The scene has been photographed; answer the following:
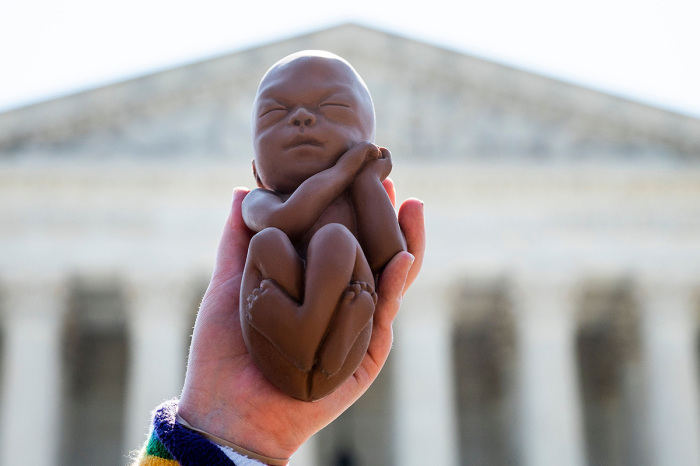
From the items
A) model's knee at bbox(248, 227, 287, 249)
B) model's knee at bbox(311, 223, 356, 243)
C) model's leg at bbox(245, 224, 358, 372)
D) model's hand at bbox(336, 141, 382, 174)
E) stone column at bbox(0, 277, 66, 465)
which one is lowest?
stone column at bbox(0, 277, 66, 465)

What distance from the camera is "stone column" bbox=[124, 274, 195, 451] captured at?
2525 cm

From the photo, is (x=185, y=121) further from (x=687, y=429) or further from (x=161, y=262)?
(x=687, y=429)

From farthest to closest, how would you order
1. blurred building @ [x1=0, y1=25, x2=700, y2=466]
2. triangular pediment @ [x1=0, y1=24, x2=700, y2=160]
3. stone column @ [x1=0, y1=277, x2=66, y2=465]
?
triangular pediment @ [x1=0, y1=24, x2=700, y2=160], blurred building @ [x1=0, y1=25, x2=700, y2=466], stone column @ [x1=0, y1=277, x2=66, y2=465]

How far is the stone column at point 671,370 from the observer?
2577cm

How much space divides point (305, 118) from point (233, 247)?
2.25 ft

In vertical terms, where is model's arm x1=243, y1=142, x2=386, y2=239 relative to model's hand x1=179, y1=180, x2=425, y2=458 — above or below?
above

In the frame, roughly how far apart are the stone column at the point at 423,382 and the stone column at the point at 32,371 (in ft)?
36.0

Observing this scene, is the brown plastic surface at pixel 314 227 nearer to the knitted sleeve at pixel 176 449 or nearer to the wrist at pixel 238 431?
the wrist at pixel 238 431

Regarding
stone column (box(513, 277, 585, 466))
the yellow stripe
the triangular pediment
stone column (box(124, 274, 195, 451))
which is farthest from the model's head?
the triangular pediment

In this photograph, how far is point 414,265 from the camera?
377 centimetres

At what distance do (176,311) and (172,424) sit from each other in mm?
24046

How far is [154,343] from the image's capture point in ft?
85.4

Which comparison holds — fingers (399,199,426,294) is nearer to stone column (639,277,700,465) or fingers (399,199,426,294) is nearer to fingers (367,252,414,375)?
→ fingers (367,252,414,375)

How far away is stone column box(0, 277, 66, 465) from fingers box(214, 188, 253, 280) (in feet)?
77.6
